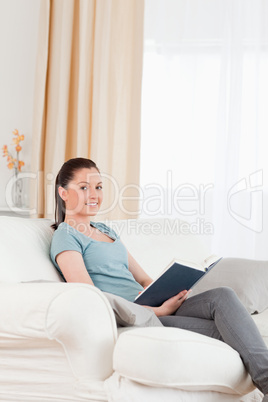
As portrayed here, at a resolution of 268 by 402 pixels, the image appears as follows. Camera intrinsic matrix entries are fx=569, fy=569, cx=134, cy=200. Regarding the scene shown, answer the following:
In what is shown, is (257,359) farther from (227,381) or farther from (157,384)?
(157,384)

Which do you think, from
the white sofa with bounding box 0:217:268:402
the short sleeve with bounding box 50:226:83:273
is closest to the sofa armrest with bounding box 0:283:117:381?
the white sofa with bounding box 0:217:268:402

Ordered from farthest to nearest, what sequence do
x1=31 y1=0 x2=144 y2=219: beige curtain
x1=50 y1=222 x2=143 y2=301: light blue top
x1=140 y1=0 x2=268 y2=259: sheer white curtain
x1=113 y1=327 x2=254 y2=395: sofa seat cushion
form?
x1=31 y1=0 x2=144 y2=219: beige curtain → x1=140 y1=0 x2=268 y2=259: sheer white curtain → x1=50 y1=222 x2=143 y2=301: light blue top → x1=113 y1=327 x2=254 y2=395: sofa seat cushion

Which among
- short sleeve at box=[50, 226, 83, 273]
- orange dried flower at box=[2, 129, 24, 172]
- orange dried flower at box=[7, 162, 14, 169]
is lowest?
short sleeve at box=[50, 226, 83, 273]

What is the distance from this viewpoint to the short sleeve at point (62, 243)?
→ 2016mm

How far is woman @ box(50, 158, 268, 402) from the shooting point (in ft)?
5.66

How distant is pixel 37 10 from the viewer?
3.97 m

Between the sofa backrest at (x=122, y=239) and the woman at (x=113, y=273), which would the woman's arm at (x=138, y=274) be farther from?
the sofa backrest at (x=122, y=239)

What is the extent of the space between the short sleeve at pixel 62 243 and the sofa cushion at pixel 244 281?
76 centimetres

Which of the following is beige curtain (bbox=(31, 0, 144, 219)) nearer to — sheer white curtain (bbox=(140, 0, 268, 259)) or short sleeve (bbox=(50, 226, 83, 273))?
sheer white curtain (bbox=(140, 0, 268, 259))

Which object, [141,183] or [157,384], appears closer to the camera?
[157,384]

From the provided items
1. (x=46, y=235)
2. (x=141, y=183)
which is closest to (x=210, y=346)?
(x=46, y=235)

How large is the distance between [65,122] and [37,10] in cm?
83

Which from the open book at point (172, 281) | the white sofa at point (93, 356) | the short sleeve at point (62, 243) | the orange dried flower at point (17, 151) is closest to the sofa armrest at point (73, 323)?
the white sofa at point (93, 356)

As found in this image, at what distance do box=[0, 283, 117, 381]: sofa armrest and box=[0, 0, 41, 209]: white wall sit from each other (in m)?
2.51
